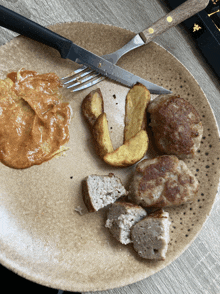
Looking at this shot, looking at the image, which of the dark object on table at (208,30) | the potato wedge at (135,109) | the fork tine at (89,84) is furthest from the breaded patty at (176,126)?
the dark object on table at (208,30)

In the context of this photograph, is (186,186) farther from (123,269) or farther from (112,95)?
(112,95)

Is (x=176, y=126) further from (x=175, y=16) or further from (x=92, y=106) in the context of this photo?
(x=175, y=16)

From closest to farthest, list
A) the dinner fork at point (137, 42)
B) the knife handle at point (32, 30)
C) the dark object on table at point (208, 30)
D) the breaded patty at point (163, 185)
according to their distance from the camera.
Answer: the knife handle at point (32, 30) < the breaded patty at point (163, 185) < the dinner fork at point (137, 42) < the dark object on table at point (208, 30)

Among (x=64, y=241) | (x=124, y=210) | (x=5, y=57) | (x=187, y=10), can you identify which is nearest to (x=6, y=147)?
(x=5, y=57)

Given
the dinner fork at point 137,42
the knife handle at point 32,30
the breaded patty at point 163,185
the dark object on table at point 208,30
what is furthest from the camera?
the dark object on table at point 208,30

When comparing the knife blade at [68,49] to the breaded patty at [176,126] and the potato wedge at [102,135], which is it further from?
the potato wedge at [102,135]
